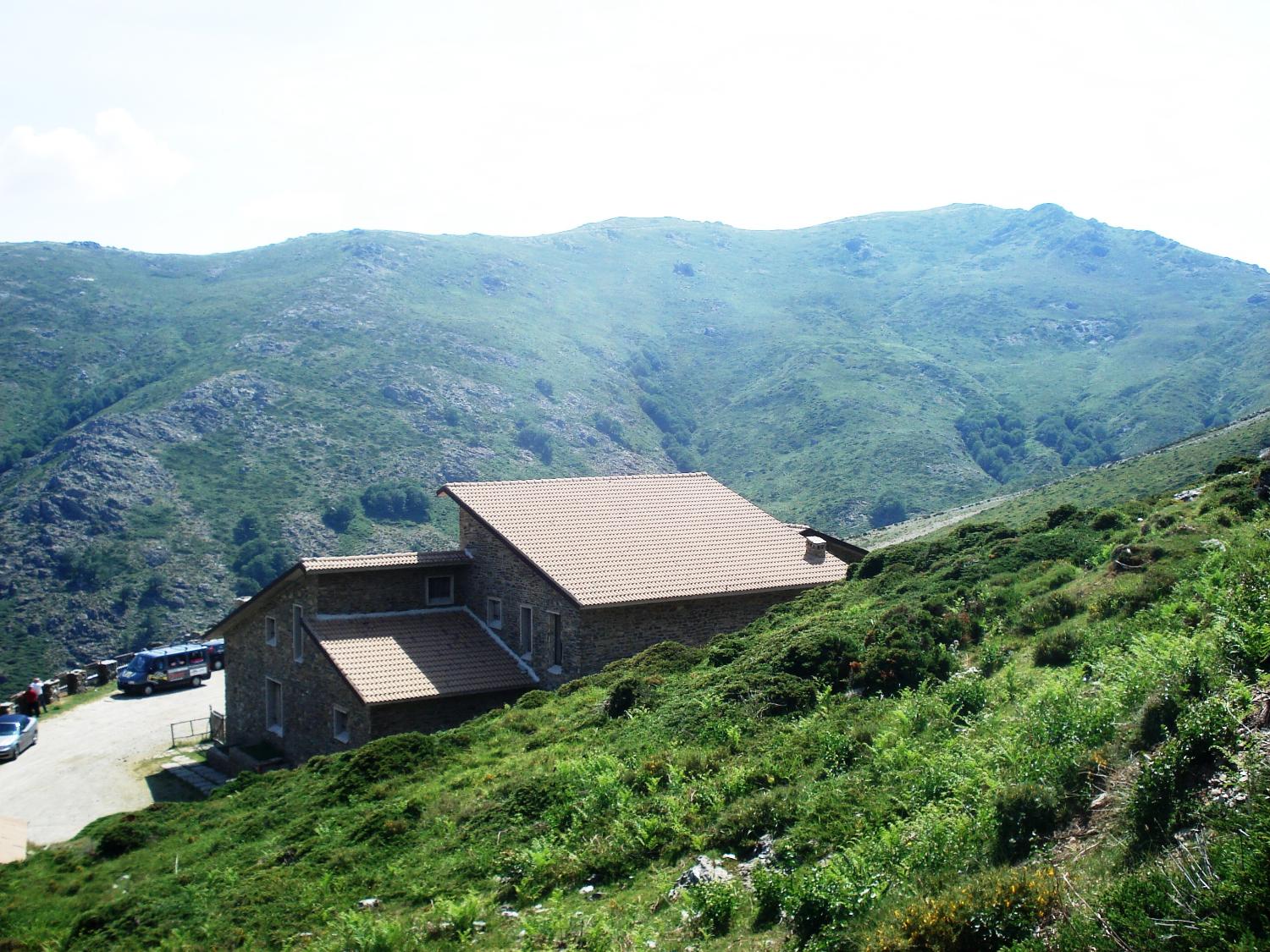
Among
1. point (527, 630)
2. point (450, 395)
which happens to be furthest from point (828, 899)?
point (450, 395)

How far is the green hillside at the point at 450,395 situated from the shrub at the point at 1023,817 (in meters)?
81.5

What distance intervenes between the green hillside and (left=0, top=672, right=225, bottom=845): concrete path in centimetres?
4239

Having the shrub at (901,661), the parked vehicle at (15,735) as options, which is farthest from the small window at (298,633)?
the shrub at (901,661)

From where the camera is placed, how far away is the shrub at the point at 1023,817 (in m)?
8.48

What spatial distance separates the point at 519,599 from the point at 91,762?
1547 cm

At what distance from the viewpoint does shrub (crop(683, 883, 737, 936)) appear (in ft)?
29.9

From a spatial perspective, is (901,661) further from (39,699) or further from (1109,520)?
(39,699)

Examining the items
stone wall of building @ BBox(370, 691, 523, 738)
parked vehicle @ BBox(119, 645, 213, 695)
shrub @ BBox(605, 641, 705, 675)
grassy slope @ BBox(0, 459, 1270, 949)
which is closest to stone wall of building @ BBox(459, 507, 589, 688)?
stone wall of building @ BBox(370, 691, 523, 738)

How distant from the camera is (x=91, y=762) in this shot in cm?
3170

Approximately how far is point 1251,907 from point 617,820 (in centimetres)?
762

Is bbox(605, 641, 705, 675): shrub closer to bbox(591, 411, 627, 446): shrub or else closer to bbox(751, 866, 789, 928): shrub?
bbox(751, 866, 789, 928): shrub

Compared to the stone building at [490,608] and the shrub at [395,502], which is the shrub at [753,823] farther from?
the shrub at [395,502]

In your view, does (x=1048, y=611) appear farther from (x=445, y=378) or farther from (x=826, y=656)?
(x=445, y=378)

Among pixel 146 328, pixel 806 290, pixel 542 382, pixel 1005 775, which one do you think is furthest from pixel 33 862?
pixel 806 290
